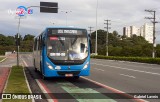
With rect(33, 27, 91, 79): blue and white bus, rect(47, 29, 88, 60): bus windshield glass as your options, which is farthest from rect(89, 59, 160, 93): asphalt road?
rect(47, 29, 88, 60): bus windshield glass

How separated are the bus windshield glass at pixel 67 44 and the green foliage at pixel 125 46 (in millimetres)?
60061

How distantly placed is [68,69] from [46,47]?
1.64 m

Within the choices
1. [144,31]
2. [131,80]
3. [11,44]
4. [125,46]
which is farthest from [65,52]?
[11,44]

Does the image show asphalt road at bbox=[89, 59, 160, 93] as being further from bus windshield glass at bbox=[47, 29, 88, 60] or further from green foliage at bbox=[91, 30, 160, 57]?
green foliage at bbox=[91, 30, 160, 57]

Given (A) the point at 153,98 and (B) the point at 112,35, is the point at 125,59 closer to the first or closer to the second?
(A) the point at 153,98

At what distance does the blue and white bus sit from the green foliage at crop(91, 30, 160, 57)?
60.1 metres

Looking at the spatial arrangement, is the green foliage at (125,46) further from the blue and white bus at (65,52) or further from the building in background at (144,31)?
the blue and white bus at (65,52)

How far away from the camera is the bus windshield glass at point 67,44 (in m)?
18.0

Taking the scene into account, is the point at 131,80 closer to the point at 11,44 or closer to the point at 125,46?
the point at 125,46

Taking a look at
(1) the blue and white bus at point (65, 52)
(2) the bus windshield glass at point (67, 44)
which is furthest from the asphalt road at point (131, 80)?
(2) the bus windshield glass at point (67, 44)

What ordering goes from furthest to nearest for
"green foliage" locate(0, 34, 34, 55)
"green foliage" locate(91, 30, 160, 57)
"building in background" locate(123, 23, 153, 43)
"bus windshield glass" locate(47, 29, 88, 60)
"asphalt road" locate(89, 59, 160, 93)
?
"building in background" locate(123, 23, 153, 43), "green foliage" locate(0, 34, 34, 55), "green foliage" locate(91, 30, 160, 57), "bus windshield glass" locate(47, 29, 88, 60), "asphalt road" locate(89, 59, 160, 93)

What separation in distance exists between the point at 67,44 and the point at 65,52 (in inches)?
18.1

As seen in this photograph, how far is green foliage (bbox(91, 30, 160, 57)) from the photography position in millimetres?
81881

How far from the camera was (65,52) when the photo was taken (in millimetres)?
18016
